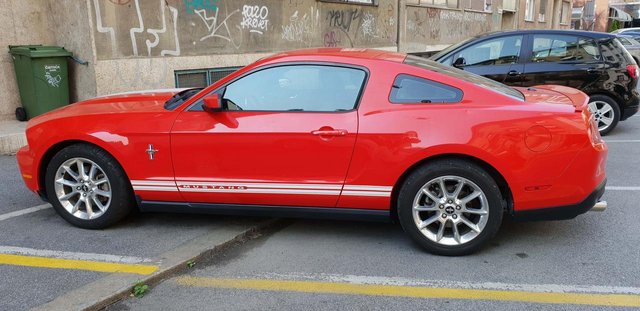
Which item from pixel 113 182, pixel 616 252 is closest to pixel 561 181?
pixel 616 252

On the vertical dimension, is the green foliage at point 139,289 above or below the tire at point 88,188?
below

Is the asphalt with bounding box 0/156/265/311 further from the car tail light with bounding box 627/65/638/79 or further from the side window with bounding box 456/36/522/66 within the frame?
the car tail light with bounding box 627/65/638/79

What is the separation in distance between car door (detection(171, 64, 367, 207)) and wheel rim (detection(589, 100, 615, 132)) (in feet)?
17.6

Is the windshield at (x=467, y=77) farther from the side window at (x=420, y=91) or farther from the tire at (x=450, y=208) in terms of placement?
the tire at (x=450, y=208)

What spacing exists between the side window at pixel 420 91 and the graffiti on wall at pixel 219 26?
19.0ft

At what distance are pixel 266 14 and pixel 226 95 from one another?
690 cm

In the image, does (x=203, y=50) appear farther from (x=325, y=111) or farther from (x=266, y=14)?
(x=325, y=111)

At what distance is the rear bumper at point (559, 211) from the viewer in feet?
12.4

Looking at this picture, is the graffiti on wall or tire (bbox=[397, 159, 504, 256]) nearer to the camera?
tire (bbox=[397, 159, 504, 256])

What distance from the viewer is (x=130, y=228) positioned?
4422 mm

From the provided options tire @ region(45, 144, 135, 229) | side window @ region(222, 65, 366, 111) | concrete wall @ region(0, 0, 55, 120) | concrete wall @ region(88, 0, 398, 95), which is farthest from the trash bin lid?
side window @ region(222, 65, 366, 111)

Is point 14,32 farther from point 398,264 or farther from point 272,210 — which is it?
point 398,264

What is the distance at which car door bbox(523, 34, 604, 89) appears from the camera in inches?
296

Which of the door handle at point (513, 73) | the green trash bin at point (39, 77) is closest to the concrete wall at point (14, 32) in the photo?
the green trash bin at point (39, 77)
